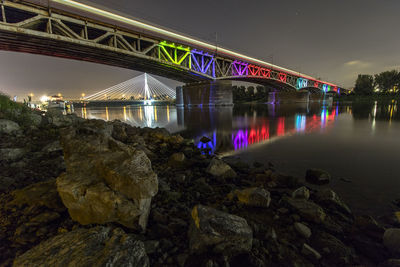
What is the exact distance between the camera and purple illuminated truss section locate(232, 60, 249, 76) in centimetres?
4088

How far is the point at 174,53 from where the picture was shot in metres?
30.2

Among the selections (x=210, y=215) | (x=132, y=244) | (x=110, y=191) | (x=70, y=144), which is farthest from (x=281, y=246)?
(x=70, y=144)

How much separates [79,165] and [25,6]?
23.8 meters

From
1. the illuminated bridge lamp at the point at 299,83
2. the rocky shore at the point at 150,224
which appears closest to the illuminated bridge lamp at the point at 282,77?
the illuminated bridge lamp at the point at 299,83

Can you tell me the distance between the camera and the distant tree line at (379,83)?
82.2 meters

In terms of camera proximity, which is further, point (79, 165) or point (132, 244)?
point (79, 165)

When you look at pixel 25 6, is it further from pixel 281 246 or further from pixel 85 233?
pixel 281 246

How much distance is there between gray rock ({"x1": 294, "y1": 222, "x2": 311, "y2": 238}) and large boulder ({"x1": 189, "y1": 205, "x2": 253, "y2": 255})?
85 cm

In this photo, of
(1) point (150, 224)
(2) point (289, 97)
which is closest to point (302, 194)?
(1) point (150, 224)

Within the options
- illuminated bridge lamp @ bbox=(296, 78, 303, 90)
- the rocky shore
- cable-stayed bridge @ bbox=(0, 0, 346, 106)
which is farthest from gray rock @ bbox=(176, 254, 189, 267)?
illuminated bridge lamp @ bbox=(296, 78, 303, 90)

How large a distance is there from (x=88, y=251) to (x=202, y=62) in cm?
3636

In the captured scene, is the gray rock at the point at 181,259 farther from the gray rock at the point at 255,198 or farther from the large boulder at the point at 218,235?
the gray rock at the point at 255,198

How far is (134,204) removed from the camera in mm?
1965

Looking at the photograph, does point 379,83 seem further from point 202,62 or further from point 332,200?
point 332,200
